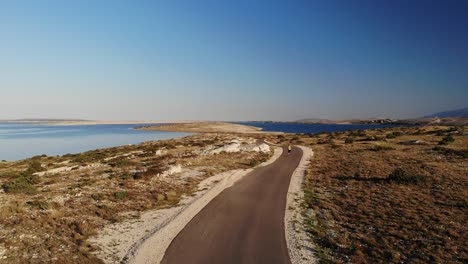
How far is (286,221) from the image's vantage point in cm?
1591

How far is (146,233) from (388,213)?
1513 cm

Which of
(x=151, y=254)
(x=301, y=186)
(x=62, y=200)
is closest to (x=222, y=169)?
(x=301, y=186)

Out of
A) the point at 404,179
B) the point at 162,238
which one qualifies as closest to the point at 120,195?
the point at 162,238

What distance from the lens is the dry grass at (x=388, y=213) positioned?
12055 millimetres

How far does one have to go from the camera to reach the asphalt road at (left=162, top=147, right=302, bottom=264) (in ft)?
38.1

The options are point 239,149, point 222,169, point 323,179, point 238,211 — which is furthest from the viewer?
Result: point 239,149

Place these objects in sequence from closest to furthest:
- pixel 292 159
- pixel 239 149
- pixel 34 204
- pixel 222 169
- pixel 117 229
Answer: pixel 117 229 → pixel 34 204 → pixel 222 169 → pixel 292 159 → pixel 239 149

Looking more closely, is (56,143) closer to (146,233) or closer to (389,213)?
(146,233)

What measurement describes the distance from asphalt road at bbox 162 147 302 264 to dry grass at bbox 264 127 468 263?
209 cm

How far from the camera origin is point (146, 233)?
14344mm

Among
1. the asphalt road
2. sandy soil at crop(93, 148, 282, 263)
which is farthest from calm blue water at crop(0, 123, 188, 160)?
the asphalt road

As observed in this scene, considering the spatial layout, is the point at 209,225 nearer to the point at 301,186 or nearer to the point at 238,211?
the point at 238,211

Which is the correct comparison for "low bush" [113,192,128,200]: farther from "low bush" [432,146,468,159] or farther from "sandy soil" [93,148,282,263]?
"low bush" [432,146,468,159]

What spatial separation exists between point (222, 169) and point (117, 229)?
60.1 feet
